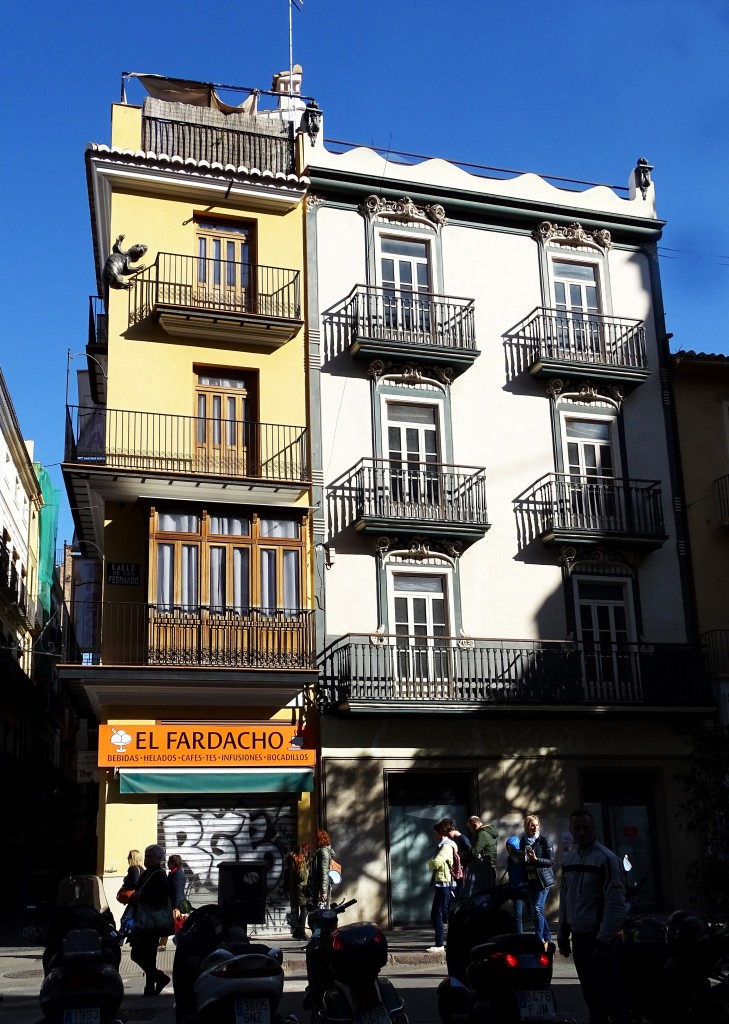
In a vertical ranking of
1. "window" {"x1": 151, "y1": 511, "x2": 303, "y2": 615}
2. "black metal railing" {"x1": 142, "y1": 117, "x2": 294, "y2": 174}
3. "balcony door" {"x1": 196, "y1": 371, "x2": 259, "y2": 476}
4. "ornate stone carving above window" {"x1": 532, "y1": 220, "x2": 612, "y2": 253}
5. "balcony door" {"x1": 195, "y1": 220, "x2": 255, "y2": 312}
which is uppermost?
"black metal railing" {"x1": 142, "y1": 117, "x2": 294, "y2": 174}

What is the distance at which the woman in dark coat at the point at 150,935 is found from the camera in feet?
39.8

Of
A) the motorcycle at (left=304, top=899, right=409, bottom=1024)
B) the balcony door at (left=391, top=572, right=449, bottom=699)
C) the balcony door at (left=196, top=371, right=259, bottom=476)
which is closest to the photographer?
the motorcycle at (left=304, top=899, right=409, bottom=1024)

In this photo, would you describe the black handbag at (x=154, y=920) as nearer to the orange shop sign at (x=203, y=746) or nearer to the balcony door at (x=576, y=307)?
the orange shop sign at (x=203, y=746)

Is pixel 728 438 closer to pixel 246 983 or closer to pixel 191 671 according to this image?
pixel 191 671

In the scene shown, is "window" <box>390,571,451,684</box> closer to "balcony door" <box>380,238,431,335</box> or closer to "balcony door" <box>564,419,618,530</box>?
"balcony door" <box>564,419,618,530</box>

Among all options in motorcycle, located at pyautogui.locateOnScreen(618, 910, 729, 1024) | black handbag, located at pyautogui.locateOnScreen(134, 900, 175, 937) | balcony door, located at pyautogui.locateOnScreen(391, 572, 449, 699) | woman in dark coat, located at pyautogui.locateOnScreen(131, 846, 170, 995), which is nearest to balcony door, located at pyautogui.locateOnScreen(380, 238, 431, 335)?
balcony door, located at pyautogui.locateOnScreen(391, 572, 449, 699)

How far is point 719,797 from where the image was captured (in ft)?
47.3

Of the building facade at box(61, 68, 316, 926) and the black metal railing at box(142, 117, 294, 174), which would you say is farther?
the black metal railing at box(142, 117, 294, 174)

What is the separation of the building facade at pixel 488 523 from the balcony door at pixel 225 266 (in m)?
1.28

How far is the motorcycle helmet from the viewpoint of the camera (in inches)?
336

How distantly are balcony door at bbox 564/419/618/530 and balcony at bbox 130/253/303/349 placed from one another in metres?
6.34

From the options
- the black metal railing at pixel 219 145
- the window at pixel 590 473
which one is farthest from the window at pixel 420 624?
the black metal railing at pixel 219 145

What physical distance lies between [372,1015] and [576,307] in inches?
791

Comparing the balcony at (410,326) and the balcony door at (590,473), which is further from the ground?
the balcony at (410,326)
